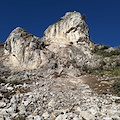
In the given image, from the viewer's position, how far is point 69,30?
29.8 metres

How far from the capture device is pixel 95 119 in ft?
18.4

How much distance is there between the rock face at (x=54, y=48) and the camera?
21422 mm

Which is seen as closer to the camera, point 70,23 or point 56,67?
point 56,67

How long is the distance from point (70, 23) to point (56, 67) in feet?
49.2

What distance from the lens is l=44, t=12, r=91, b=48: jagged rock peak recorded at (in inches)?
1123

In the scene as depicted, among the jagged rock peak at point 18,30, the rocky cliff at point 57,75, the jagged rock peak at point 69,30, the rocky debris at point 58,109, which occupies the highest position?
the jagged rock peak at point 69,30

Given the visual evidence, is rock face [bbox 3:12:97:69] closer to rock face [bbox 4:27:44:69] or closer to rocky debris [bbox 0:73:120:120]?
rock face [bbox 4:27:44:69]

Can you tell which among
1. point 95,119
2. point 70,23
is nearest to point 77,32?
point 70,23

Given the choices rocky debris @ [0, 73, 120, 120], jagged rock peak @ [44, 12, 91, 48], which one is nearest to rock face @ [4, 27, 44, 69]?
jagged rock peak @ [44, 12, 91, 48]

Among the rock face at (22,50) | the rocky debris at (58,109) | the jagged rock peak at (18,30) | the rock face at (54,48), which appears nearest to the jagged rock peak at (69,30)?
the rock face at (54,48)

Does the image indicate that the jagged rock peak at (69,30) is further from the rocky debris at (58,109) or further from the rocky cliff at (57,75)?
the rocky debris at (58,109)

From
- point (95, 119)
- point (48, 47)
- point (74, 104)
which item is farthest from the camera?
point (48, 47)

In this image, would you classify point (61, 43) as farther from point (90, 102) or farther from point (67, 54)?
point (90, 102)

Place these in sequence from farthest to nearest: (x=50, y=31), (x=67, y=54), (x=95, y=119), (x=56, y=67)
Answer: (x=50, y=31) → (x=67, y=54) → (x=56, y=67) → (x=95, y=119)
